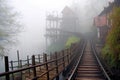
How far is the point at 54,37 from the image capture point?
2606 inches

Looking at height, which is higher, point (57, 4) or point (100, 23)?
point (57, 4)

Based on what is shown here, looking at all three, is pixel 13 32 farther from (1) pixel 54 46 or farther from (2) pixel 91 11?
(2) pixel 91 11

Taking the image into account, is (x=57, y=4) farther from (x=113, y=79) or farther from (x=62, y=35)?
(x=113, y=79)

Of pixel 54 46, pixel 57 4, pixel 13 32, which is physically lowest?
pixel 54 46

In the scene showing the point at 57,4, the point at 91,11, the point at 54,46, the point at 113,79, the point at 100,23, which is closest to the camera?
the point at 113,79

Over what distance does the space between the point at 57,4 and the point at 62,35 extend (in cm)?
13264

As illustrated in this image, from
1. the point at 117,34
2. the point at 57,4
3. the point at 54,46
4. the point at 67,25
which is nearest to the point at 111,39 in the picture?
the point at 117,34

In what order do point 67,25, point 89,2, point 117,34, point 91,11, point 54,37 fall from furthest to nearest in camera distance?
point 89,2, point 91,11, point 67,25, point 54,37, point 117,34

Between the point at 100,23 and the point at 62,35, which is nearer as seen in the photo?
the point at 100,23

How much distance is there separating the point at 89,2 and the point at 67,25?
39389 millimetres

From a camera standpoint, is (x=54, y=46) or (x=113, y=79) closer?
(x=113, y=79)

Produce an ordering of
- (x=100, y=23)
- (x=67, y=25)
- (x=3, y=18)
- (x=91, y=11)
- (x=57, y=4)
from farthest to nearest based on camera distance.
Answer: (x=57, y=4)
(x=91, y=11)
(x=67, y=25)
(x=100, y=23)
(x=3, y=18)

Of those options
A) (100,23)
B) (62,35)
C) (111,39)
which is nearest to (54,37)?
(62,35)

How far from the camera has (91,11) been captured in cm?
10275
